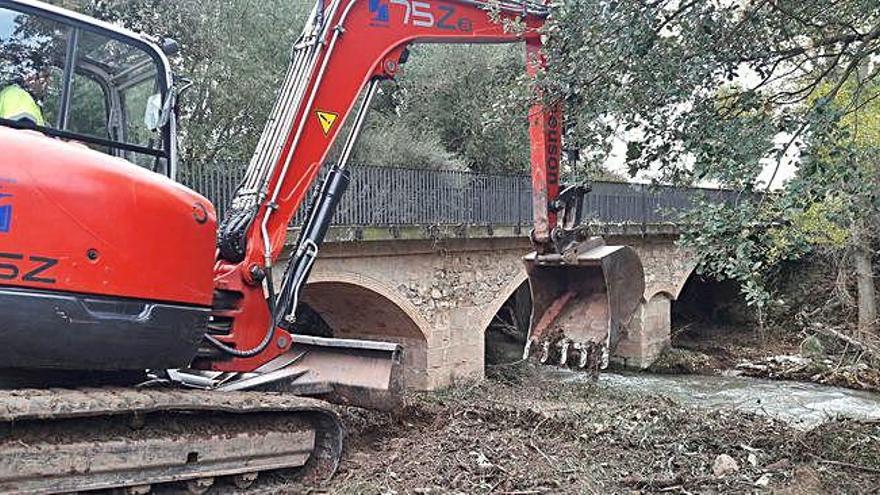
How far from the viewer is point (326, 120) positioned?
4.61 metres

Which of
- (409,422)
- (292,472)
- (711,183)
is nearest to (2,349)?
(292,472)

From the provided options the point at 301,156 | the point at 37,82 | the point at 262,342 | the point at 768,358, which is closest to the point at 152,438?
the point at 262,342

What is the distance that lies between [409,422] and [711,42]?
11.2 ft

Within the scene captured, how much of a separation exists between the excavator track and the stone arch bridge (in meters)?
4.15

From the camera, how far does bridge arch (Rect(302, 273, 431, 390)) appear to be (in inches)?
388

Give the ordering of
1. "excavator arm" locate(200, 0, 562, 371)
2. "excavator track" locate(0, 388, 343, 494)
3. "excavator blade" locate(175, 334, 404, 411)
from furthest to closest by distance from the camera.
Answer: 1. "excavator blade" locate(175, 334, 404, 411)
2. "excavator arm" locate(200, 0, 562, 371)
3. "excavator track" locate(0, 388, 343, 494)

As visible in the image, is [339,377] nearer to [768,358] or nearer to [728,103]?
[728,103]

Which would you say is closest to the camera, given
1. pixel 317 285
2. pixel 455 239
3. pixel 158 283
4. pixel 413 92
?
pixel 158 283

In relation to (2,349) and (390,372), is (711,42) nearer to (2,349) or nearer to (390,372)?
(390,372)

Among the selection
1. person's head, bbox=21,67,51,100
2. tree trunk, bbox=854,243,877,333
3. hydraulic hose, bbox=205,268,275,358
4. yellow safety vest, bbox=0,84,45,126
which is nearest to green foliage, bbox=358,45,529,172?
tree trunk, bbox=854,243,877,333

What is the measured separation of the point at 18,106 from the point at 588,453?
3.79 meters

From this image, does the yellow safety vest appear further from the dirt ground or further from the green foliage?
the green foliage

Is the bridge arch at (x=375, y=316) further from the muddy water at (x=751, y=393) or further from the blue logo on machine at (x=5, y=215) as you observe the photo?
the blue logo on machine at (x=5, y=215)

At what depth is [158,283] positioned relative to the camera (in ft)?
11.3
